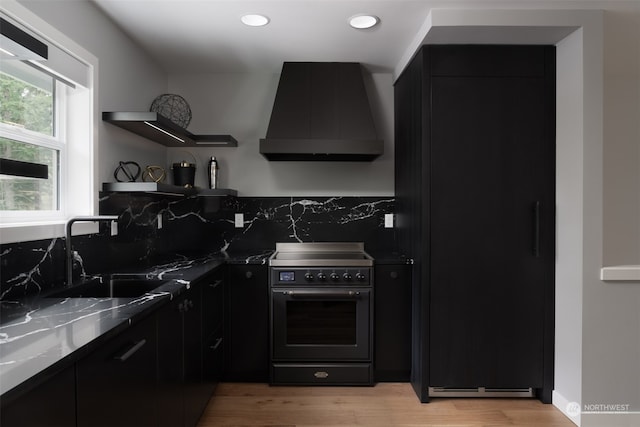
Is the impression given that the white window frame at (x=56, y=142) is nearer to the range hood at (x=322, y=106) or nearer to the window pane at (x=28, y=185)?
the window pane at (x=28, y=185)

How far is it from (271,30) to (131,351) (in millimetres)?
2085

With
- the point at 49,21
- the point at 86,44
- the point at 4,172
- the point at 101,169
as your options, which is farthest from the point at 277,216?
the point at 4,172

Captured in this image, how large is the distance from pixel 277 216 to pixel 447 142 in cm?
159

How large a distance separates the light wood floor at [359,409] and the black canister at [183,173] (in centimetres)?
156

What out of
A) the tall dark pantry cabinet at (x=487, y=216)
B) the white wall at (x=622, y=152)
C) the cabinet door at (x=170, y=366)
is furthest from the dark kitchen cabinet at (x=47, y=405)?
the white wall at (x=622, y=152)

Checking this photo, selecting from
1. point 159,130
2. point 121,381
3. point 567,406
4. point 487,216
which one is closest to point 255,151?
point 159,130

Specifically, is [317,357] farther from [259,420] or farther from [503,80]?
[503,80]

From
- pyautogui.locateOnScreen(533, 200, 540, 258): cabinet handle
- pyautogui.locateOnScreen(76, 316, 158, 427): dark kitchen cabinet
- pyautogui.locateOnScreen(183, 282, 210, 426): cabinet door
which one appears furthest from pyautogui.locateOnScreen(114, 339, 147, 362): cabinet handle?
pyautogui.locateOnScreen(533, 200, 540, 258): cabinet handle

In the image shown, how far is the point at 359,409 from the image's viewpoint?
8.04ft

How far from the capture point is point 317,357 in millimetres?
2732

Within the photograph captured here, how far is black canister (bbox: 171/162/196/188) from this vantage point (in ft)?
9.86

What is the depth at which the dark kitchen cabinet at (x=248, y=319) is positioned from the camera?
2.77 metres

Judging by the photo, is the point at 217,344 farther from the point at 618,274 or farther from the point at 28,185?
the point at 618,274

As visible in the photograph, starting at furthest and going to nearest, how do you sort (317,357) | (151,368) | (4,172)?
(317,357) < (151,368) < (4,172)
